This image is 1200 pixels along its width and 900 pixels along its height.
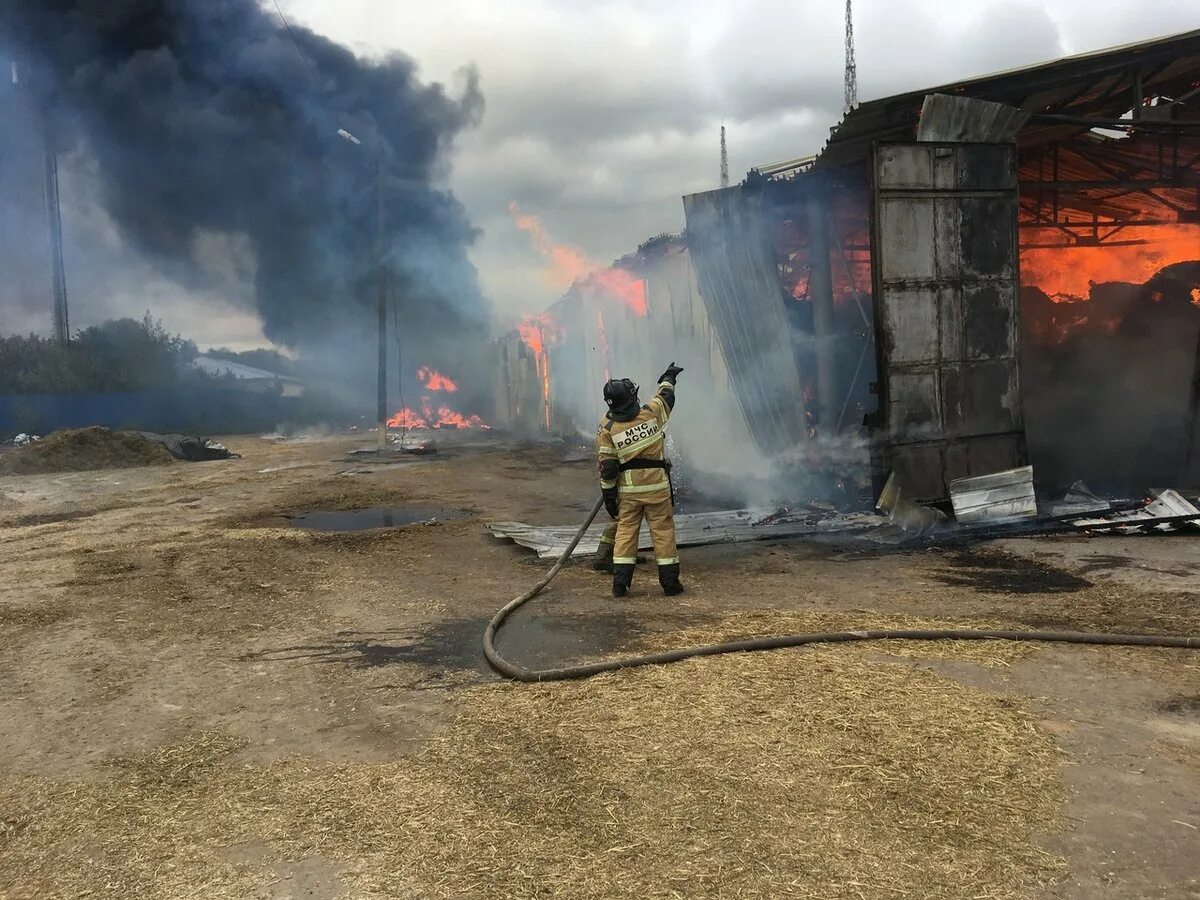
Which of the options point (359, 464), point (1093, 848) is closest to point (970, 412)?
point (1093, 848)

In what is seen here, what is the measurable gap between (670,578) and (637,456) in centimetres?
109

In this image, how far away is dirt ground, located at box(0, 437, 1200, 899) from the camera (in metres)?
2.80

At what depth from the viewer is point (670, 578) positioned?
661cm

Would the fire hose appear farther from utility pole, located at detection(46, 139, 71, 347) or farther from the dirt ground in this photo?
utility pole, located at detection(46, 139, 71, 347)

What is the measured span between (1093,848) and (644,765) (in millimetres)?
1732

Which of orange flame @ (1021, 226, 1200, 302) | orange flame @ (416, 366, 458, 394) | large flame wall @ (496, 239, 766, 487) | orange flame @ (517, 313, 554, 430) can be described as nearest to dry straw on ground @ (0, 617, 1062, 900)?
large flame wall @ (496, 239, 766, 487)

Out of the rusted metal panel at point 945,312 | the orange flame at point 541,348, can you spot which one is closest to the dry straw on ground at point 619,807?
the rusted metal panel at point 945,312

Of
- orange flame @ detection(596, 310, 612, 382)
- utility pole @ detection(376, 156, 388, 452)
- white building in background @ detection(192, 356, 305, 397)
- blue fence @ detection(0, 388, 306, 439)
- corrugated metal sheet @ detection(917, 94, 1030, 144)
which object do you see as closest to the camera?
corrugated metal sheet @ detection(917, 94, 1030, 144)

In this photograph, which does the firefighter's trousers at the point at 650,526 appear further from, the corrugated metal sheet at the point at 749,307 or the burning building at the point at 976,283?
the corrugated metal sheet at the point at 749,307

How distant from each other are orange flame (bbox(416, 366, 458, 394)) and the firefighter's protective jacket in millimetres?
33606

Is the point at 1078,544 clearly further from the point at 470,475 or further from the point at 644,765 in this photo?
the point at 470,475

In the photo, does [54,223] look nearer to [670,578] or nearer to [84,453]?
[84,453]

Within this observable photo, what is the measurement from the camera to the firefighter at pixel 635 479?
21.6 feet

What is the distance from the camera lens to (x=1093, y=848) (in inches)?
107
